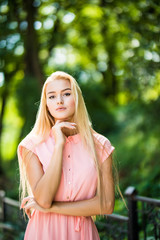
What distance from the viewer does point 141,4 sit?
240 inches

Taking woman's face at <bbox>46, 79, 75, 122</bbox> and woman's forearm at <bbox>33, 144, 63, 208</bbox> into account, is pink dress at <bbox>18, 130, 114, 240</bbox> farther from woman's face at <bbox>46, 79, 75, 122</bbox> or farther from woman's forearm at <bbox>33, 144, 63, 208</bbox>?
woman's face at <bbox>46, 79, 75, 122</bbox>

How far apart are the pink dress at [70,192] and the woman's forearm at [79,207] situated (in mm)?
54

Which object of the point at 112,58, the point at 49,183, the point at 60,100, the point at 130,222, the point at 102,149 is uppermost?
the point at 112,58

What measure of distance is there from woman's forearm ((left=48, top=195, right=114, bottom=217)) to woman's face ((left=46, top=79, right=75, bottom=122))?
591mm

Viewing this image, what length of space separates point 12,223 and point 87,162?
424 centimetres

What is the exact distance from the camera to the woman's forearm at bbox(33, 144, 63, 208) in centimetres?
201

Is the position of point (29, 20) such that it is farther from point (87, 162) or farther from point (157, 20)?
point (87, 162)

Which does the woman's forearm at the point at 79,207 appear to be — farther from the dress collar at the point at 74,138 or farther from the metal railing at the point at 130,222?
the metal railing at the point at 130,222

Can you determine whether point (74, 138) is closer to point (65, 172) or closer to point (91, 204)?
point (65, 172)

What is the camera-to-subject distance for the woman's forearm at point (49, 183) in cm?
201

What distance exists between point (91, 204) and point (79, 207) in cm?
8

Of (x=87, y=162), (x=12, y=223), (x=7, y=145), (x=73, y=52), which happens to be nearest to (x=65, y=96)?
(x=87, y=162)

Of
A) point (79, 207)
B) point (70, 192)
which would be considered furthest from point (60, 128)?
point (79, 207)

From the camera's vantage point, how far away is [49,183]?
6.57ft
